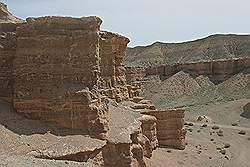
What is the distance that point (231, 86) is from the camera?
218 feet

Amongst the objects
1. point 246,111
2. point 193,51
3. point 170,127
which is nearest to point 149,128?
point 170,127


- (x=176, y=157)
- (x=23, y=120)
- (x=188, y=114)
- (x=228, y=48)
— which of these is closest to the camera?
(x=23, y=120)

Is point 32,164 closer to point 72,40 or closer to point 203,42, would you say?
point 72,40

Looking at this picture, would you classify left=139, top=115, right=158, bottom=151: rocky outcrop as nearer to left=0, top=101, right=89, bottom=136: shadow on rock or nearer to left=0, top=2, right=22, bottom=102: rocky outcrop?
left=0, top=101, right=89, bottom=136: shadow on rock

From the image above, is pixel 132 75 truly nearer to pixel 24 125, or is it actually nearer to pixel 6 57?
pixel 6 57

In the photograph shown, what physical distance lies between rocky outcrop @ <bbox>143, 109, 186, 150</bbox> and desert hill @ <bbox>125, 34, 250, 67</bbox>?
6911 centimetres

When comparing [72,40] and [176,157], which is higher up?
[72,40]

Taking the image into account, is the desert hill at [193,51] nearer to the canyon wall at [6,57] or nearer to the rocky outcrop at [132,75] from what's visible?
the rocky outcrop at [132,75]

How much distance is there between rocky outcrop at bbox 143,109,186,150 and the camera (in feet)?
84.9

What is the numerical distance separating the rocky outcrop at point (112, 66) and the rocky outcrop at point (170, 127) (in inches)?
102

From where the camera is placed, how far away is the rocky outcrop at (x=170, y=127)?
25.9 meters

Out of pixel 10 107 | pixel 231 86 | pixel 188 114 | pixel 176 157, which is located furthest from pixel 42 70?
pixel 231 86

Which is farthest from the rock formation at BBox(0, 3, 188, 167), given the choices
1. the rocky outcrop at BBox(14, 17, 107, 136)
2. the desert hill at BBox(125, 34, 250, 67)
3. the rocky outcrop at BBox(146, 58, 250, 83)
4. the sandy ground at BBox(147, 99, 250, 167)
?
the desert hill at BBox(125, 34, 250, 67)

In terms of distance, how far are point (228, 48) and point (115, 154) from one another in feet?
286
